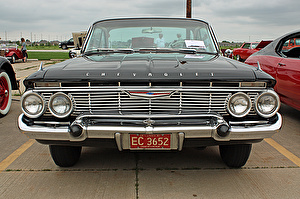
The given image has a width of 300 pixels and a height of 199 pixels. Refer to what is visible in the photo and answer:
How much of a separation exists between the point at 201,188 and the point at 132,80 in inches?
46.5

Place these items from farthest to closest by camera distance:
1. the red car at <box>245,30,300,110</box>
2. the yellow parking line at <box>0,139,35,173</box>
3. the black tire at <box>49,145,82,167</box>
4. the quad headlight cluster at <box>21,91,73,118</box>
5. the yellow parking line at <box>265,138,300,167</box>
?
the red car at <box>245,30,300,110</box> < the yellow parking line at <box>265,138,300,167</box> < the yellow parking line at <box>0,139,35,173</box> < the black tire at <box>49,145,82,167</box> < the quad headlight cluster at <box>21,91,73,118</box>

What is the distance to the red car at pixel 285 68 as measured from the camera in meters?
4.43

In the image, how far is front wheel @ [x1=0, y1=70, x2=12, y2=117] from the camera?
5181mm

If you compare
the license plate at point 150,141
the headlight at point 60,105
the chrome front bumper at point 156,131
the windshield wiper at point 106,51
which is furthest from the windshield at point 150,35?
the license plate at point 150,141

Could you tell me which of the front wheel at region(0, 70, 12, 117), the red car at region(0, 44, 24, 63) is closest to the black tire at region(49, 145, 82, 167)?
the front wheel at region(0, 70, 12, 117)

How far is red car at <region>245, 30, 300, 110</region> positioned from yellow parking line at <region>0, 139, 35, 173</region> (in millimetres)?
3434

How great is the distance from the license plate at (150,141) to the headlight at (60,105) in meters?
0.58

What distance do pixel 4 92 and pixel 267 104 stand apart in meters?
4.49

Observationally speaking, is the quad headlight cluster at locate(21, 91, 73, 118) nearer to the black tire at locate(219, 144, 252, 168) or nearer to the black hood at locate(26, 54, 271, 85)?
the black hood at locate(26, 54, 271, 85)

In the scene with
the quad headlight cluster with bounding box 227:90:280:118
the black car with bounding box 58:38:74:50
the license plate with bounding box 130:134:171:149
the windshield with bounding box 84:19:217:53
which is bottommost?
the license plate with bounding box 130:134:171:149

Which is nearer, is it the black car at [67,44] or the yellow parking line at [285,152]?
the yellow parking line at [285,152]

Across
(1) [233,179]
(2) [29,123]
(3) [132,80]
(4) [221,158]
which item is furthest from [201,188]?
(2) [29,123]

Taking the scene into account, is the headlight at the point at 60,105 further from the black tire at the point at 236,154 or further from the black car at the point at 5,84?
the black car at the point at 5,84

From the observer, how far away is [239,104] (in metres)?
2.49
